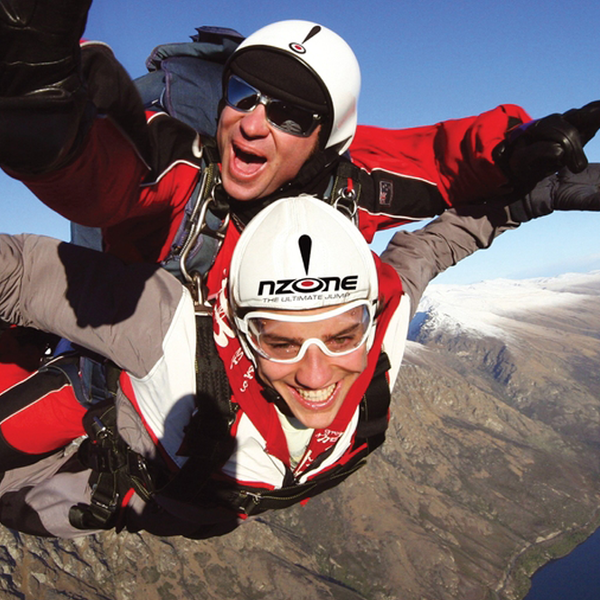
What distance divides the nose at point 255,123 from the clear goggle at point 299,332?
1.45 meters

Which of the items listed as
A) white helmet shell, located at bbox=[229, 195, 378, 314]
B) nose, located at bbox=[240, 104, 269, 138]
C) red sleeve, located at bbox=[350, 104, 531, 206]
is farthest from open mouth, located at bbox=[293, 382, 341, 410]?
red sleeve, located at bbox=[350, 104, 531, 206]

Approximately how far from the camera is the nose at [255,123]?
376 cm

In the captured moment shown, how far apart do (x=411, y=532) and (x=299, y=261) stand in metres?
140

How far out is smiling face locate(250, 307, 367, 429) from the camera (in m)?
3.21

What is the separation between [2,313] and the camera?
301 centimetres

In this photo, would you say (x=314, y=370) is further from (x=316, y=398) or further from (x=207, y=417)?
(x=207, y=417)

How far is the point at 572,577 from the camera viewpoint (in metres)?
126

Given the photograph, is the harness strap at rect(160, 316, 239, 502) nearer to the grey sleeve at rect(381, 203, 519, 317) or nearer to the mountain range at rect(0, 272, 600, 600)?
the grey sleeve at rect(381, 203, 519, 317)

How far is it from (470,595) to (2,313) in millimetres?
135412

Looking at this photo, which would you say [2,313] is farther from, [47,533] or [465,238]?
[465,238]

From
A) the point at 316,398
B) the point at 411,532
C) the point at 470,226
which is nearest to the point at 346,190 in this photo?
the point at 470,226

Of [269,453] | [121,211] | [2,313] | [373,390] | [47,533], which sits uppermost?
[121,211]

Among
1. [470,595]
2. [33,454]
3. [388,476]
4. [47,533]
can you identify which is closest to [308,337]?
[33,454]

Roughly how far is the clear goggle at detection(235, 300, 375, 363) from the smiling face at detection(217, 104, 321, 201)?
1075mm
